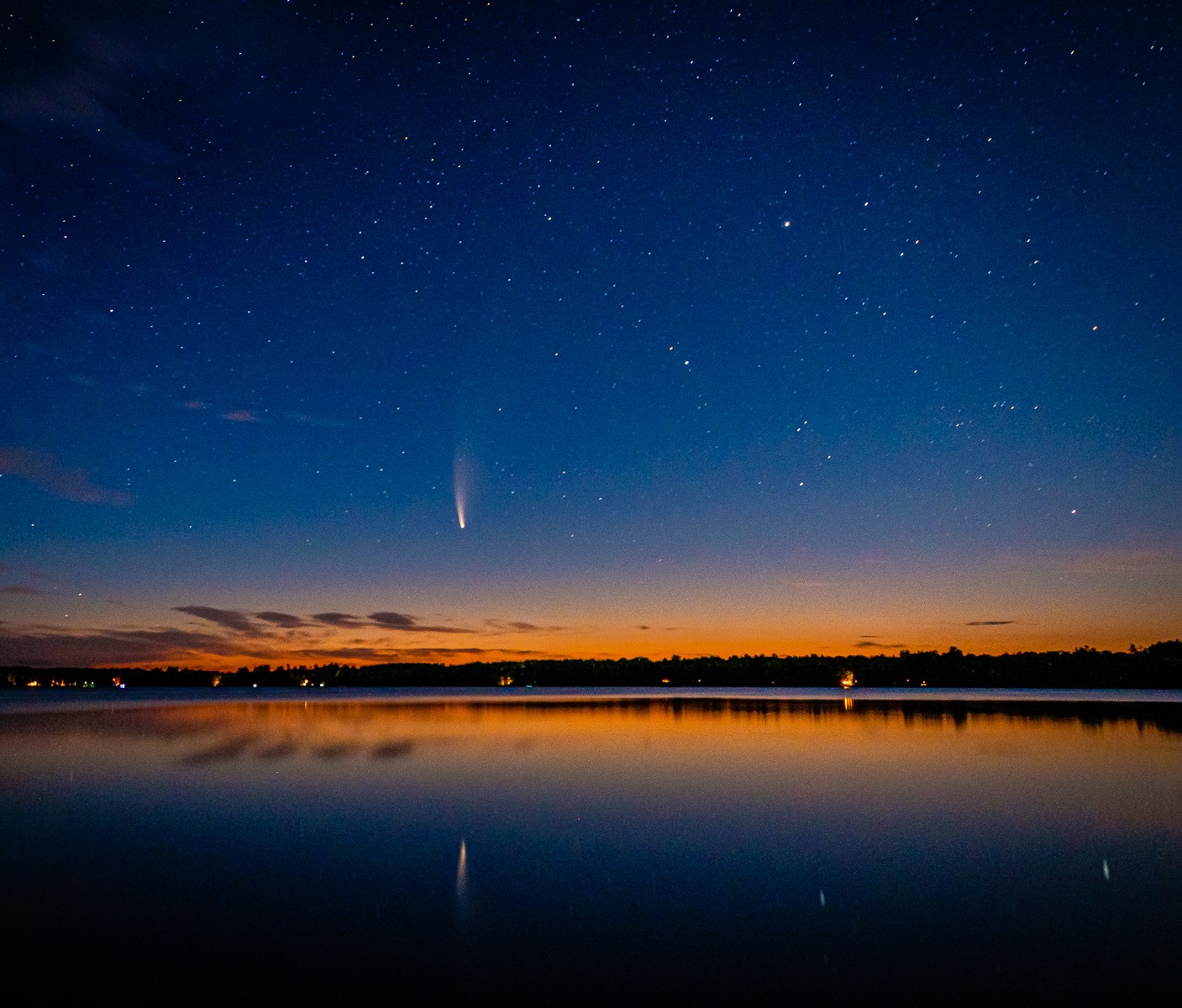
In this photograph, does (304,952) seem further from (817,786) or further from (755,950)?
(817,786)

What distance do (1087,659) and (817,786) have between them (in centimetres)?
17877

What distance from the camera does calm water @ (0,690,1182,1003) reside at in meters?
8.00

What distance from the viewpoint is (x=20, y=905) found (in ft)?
33.6

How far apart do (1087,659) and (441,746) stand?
175772 mm

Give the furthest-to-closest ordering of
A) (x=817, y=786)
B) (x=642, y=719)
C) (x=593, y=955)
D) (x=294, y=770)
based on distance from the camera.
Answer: (x=642, y=719), (x=294, y=770), (x=817, y=786), (x=593, y=955)

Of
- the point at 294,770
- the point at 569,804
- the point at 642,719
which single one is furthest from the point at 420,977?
the point at 642,719

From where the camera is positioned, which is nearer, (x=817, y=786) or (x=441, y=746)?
(x=817, y=786)

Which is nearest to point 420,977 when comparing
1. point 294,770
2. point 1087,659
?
point 294,770

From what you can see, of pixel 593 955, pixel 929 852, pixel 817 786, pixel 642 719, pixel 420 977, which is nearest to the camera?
pixel 420 977

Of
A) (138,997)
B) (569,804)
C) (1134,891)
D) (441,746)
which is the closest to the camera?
(138,997)

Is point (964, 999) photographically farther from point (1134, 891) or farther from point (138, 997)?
point (138, 997)

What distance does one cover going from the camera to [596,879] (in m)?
11.7

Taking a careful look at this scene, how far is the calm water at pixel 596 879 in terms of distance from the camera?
8.00 meters

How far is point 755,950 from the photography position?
8711mm
